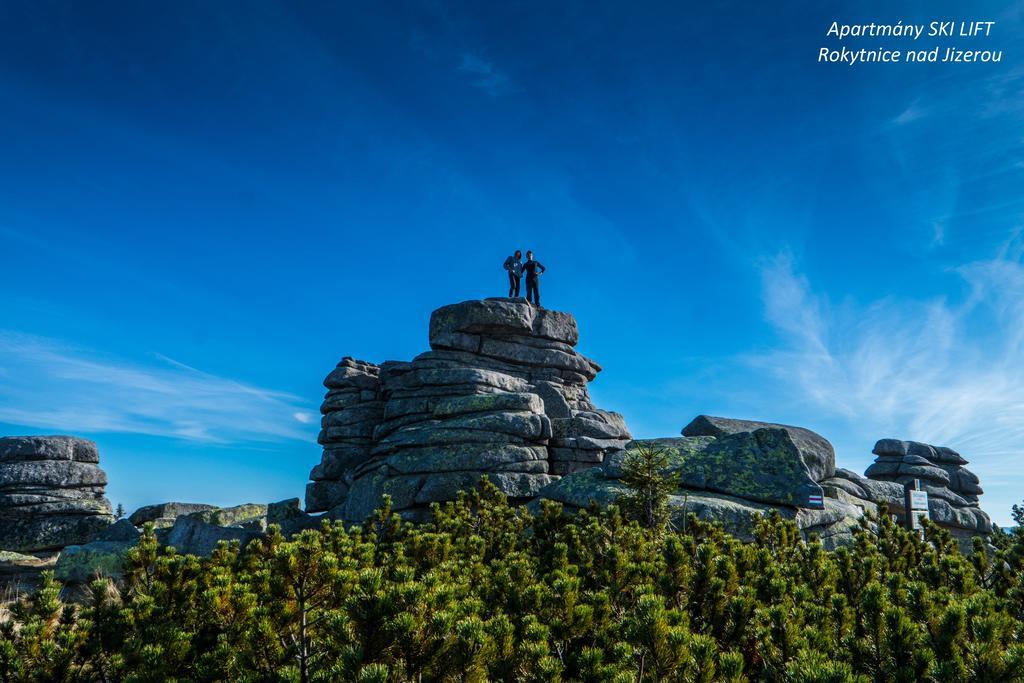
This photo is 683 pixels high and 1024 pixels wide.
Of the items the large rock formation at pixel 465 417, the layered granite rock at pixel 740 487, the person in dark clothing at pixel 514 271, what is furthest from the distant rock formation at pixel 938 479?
the person in dark clothing at pixel 514 271

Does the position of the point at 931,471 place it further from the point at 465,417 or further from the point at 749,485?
Result: the point at 465,417

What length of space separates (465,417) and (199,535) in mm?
11757

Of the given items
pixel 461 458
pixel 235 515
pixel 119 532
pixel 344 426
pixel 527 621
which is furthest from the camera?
pixel 344 426

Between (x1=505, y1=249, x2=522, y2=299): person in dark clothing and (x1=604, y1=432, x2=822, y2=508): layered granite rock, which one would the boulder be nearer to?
(x1=604, y1=432, x2=822, y2=508): layered granite rock

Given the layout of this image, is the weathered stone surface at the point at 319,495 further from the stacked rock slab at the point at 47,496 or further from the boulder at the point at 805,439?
the boulder at the point at 805,439

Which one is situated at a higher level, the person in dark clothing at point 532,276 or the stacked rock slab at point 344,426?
the person in dark clothing at point 532,276

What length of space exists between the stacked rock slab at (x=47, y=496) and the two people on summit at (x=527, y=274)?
26035mm

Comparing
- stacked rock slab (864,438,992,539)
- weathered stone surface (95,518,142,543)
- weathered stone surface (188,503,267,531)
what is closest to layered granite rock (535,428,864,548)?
weathered stone surface (188,503,267,531)

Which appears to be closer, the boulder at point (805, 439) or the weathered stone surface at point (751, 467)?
the weathered stone surface at point (751, 467)

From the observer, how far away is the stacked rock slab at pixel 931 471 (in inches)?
1521

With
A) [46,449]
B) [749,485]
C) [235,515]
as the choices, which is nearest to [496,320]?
[749,485]

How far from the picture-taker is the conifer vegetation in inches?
175

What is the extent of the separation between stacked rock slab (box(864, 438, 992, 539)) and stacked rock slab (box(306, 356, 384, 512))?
3511 cm

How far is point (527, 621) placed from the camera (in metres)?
4.91
